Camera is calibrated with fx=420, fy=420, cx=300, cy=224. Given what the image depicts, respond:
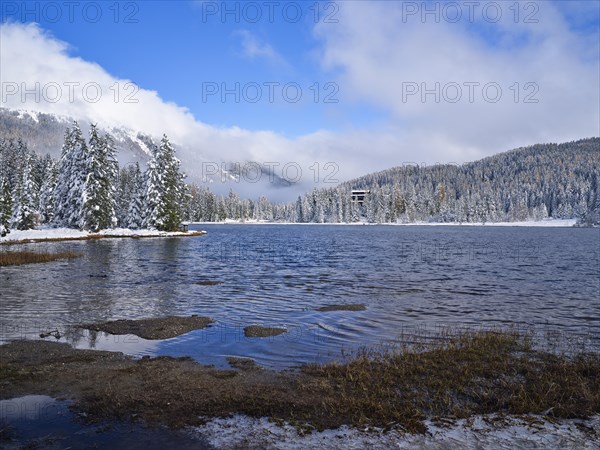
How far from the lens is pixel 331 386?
372 inches

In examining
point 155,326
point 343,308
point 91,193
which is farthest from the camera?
point 91,193

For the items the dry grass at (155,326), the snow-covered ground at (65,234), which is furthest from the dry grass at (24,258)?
the dry grass at (155,326)

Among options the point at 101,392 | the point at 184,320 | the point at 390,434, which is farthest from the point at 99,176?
the point at 390,434

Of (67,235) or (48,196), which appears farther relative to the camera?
(48,196)

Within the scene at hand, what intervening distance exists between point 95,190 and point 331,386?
65.6 metres

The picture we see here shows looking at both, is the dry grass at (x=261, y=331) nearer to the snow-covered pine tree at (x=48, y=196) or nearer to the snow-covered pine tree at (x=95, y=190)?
the snow-covered pine tree at (x=95, y=190)

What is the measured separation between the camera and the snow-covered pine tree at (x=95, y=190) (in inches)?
2574

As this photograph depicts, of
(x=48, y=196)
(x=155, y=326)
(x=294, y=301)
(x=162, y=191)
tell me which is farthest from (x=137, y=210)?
(x=155, y=326)

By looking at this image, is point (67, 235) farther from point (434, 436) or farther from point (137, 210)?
point (434, 436)

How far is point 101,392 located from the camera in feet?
29.5

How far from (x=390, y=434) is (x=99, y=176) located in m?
69.4

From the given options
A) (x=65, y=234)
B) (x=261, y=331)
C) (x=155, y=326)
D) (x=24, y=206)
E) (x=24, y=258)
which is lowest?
(x=261, y=331)

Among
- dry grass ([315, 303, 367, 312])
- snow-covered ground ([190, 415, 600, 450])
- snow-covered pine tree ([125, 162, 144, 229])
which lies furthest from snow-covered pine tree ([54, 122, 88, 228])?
snow-covered ground ([190, 415, 600, 450])

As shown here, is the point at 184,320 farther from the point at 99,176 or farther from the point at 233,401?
the point at 99,176
